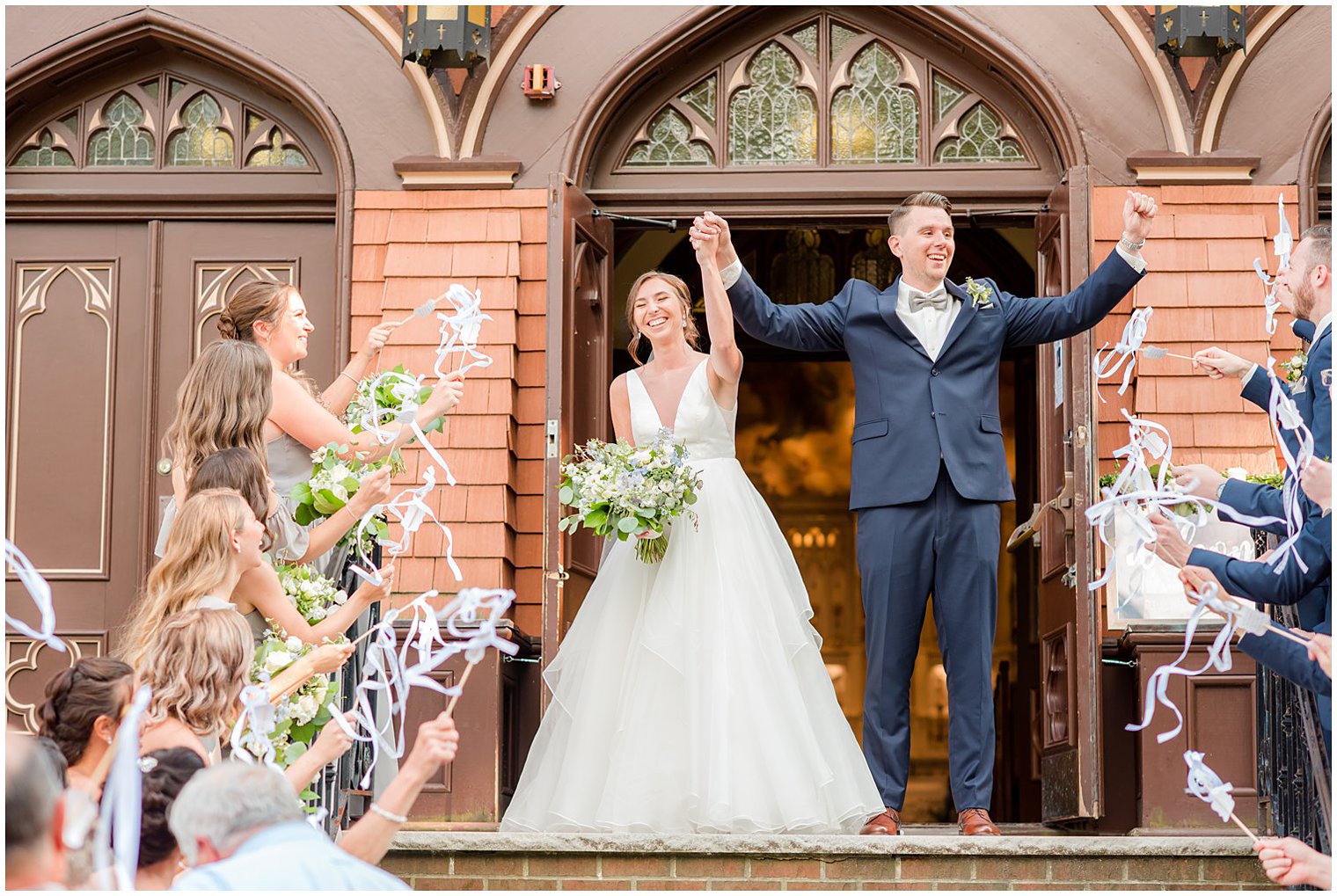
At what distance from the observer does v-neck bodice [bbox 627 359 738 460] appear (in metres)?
6.16

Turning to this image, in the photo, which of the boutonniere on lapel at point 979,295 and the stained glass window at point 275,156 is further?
the stained glass window at point 275,156

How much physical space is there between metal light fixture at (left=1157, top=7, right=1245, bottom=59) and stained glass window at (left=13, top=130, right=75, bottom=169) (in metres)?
5.13

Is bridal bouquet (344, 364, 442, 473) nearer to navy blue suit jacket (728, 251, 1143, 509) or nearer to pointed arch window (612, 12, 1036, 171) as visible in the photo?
navy blue suit jacket (728, 251, 1143, 509)

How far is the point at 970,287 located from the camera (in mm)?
5867

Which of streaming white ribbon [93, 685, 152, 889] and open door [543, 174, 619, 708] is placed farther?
open door [543, 174, 619, 708]

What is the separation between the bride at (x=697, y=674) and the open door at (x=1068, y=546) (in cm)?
151

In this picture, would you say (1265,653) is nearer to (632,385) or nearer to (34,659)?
(632,385)

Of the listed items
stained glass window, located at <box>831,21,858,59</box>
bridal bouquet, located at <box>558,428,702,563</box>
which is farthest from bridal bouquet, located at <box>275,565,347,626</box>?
stained glass window, located at <box>831,21,858,59</box>

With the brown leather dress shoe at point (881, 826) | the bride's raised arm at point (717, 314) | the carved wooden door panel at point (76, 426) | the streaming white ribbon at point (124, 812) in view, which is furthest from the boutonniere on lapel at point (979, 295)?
the carved wooden door panel at point (76, 426)

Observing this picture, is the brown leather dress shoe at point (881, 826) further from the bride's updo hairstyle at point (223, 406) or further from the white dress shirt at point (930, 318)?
the bride's updo hairstyle at point (223, 406)

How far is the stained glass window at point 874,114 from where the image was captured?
795 cm

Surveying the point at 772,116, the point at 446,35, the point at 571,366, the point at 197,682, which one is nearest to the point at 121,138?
the point at 446,35

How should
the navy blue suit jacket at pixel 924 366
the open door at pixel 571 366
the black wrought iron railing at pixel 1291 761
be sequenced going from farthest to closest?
the open door at pixel 571 366 < the navy blue suit jacket at pixel 924 366 < the black wrought iron railing at pixel 1291 761

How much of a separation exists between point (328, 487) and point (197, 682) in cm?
128
